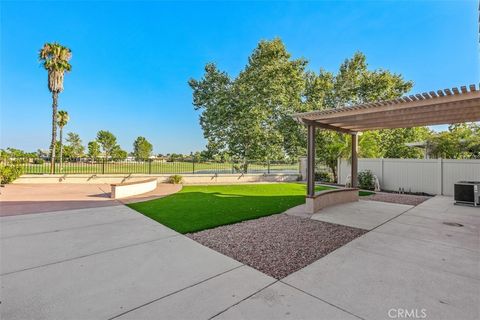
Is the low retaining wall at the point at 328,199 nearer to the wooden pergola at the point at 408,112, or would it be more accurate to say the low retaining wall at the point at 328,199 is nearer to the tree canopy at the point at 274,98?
the wooden pergola at the point at 408,112

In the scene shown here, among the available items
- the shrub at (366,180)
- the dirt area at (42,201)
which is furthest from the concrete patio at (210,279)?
the shrub at (366,180)

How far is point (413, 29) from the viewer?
35.5 ft

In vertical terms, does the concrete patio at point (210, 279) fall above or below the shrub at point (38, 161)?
below

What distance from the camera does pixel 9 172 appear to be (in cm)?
1081

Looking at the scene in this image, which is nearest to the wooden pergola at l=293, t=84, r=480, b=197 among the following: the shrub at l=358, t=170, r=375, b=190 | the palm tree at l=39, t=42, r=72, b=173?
the shrub at l=358, t=170, r=375, b=190

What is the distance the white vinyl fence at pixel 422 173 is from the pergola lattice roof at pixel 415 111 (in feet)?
13.9

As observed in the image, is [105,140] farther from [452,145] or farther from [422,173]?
[452,145]

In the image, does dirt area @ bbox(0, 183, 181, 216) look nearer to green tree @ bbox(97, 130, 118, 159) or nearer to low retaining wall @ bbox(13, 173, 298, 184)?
low retaining wall @ bbox(13, 173, 298, 184)

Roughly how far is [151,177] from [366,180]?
12.3 meters

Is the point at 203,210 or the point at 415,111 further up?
the point at 415,111

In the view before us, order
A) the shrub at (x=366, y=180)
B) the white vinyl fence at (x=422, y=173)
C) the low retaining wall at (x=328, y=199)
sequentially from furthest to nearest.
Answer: the shrub at (x=366, y=180) → the white vinyl fence at (x=422, y=173) → the low retaining wall at (x=328, y=199)

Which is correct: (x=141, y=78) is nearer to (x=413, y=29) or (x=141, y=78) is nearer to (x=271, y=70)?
(x=271, y=70)

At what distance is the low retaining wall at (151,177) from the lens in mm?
11875

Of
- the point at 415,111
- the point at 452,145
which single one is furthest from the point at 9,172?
the point at 452,145
